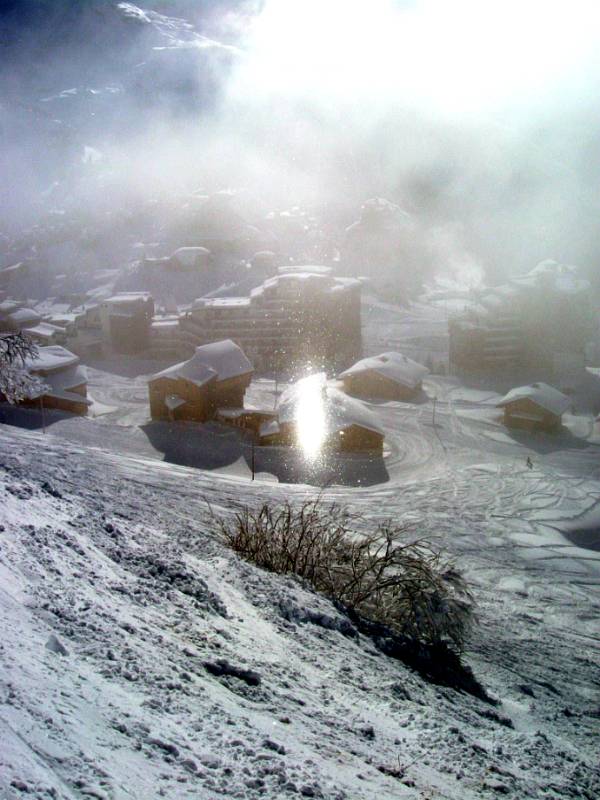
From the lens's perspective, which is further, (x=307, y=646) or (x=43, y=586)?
(x=307, y=646)

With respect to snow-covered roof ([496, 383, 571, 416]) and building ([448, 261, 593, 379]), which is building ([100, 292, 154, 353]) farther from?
snow-covered roof ([496, 383, 571, 416])

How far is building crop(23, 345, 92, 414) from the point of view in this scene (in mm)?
17750

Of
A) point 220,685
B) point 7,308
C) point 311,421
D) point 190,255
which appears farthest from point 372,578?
point 190,255

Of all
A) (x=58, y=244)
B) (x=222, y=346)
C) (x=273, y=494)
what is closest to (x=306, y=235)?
(x=58, y=244)

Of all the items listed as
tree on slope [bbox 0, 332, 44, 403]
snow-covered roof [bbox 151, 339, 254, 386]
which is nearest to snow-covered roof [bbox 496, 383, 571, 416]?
snow-covered roof [bbox 151, 339, 254, 386]

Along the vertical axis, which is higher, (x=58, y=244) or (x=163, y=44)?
(x=163, y=44)

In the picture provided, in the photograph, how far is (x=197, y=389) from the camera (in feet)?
58.5

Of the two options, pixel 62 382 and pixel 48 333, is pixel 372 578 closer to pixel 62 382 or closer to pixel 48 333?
pixel 62 382

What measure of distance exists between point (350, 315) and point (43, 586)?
81.4 ft

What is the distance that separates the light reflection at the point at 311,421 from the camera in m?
15.5

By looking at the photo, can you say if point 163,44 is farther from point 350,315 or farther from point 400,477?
point 400,477

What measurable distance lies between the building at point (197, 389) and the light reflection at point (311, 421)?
257cm

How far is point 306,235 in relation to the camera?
44938mm

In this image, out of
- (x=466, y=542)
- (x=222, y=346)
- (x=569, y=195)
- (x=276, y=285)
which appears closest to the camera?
(x=466, y=542)
